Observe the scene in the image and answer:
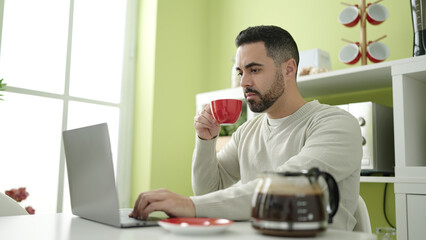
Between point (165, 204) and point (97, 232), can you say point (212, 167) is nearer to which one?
point (165, 204)

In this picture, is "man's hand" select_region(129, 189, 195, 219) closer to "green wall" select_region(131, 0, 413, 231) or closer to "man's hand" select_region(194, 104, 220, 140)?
"man's hand" select_region(194, 104, 220, 140)

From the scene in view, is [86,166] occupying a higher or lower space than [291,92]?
lower

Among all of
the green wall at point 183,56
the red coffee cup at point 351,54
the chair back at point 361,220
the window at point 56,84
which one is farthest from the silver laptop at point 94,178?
the green wall at point 183,56

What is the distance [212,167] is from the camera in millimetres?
1512

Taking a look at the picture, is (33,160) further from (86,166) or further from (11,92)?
(86,166)

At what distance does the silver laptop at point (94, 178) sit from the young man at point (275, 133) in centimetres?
47

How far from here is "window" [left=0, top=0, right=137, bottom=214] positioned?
8.46 ft

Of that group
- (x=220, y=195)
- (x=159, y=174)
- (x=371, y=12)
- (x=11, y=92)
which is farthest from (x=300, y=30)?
(x=220, y=195)

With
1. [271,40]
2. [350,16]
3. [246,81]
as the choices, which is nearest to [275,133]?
[246,81]

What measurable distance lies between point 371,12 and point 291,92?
98cm

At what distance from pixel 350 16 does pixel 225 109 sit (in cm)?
134

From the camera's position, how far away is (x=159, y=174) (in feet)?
9.93

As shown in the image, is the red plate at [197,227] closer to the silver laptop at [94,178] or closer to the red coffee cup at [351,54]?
the silver laptop at [94,178]

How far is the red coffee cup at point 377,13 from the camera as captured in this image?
217 cm
